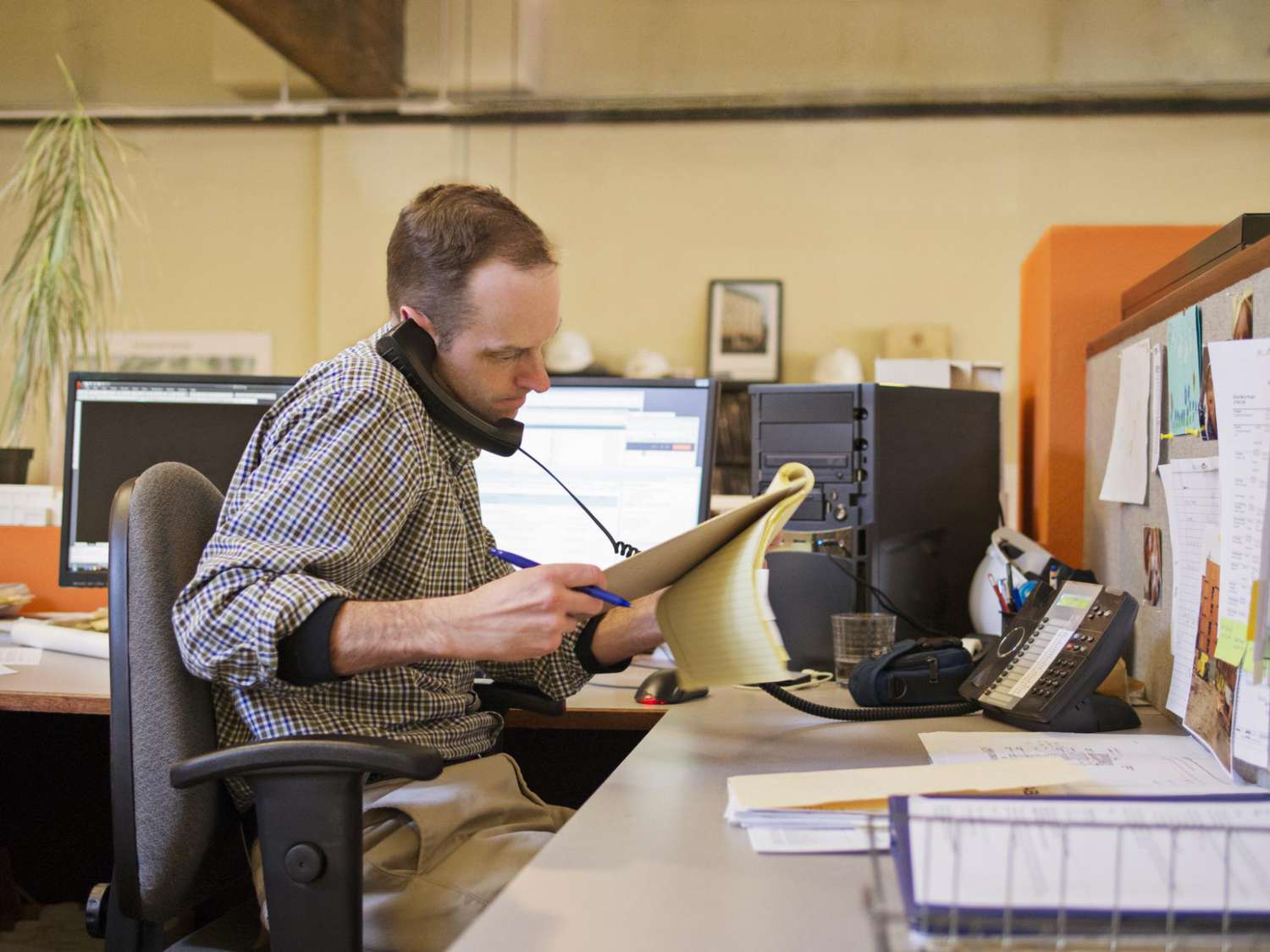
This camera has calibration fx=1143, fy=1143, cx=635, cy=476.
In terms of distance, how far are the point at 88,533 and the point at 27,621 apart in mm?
192

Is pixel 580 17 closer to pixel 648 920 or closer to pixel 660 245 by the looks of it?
pixel 660 245

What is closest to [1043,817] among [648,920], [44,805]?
[648,920]

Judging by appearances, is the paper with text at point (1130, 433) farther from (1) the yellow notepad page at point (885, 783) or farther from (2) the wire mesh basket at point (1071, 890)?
(2) the wire mesh basket at point (1071, 890)

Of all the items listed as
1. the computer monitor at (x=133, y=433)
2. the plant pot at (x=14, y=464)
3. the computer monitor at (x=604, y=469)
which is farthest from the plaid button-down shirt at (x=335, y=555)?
the plant pot at (x=14, y=464)

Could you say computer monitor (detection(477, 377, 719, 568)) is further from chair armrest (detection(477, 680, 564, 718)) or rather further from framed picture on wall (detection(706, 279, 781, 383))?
framed picture on wall (detection(706, 279, 781, 383))

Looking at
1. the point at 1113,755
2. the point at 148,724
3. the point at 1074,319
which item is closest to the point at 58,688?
the point at 148,724

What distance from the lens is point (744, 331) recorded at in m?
5.29

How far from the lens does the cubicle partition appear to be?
1.10 metres

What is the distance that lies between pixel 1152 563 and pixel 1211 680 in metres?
0.36

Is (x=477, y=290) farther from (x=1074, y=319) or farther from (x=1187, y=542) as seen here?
(x=1074, y=319)

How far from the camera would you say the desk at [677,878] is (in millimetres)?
679

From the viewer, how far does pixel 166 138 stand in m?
5.70

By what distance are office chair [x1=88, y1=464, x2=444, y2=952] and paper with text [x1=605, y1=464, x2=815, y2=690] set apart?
0.31 meters

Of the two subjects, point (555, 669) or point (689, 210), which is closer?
point (555, 669)
